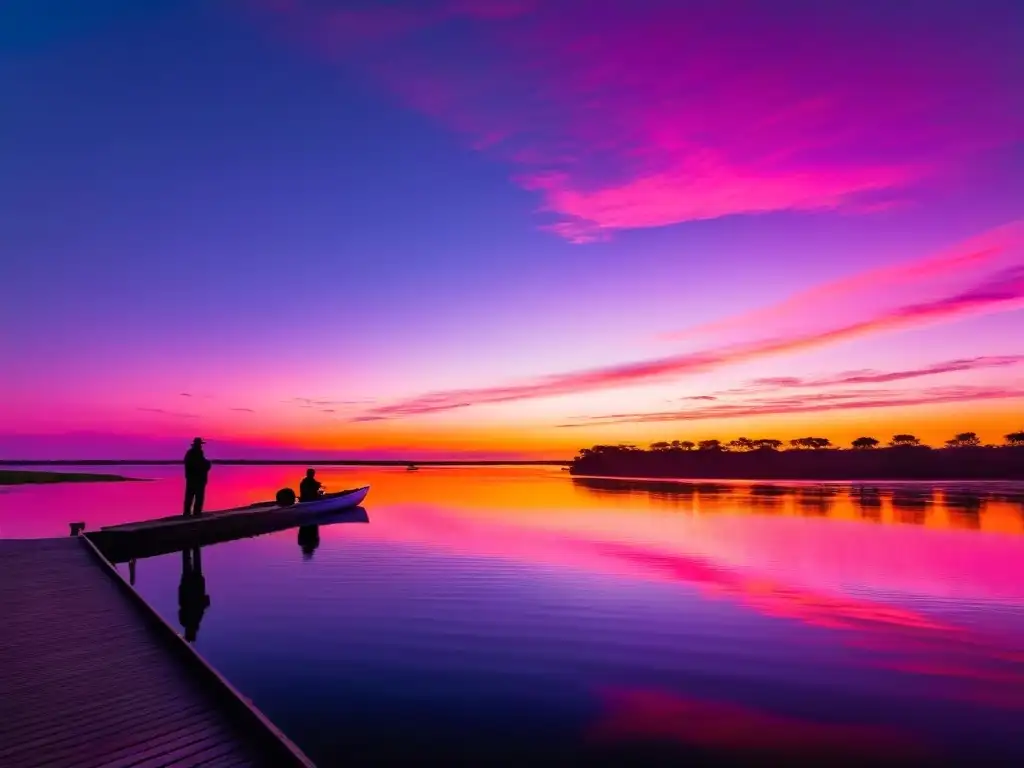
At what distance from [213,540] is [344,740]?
82.8 feet

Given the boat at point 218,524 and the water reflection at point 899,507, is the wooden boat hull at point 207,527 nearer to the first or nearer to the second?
the boat at point 218,524

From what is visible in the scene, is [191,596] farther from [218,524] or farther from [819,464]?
[819,464]

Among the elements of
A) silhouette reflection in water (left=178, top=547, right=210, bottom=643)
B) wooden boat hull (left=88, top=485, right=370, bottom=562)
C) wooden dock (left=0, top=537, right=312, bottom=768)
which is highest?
wooden dock (left=0, top=537, right=312, bottom=768)

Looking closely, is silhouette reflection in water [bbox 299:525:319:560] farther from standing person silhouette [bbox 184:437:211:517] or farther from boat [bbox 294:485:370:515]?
standing person silhouette [bbox 184:437:211:517]

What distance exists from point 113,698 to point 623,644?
986 centimetres

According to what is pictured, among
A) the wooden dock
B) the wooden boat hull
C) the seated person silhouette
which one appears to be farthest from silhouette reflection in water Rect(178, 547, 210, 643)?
the seated person silhouette

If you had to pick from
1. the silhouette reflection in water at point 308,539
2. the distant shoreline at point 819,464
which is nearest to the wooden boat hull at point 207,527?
the silhouette reflection in water at point 308,539

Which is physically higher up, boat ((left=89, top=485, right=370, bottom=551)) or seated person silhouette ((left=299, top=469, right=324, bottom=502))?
seated person silhouette ((left=299, top=469, right=324, bottom=502))

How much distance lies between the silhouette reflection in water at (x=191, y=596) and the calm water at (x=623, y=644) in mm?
322

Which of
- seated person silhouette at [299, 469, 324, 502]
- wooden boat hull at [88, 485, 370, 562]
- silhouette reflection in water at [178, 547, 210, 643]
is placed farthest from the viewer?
seated person silhouette at [299, 469, 324, 502]

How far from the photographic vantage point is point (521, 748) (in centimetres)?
962

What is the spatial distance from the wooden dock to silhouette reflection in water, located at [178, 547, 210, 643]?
9.42 feet

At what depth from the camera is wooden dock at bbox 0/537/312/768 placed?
6992 millimetres

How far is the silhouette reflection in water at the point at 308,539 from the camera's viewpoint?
94.6 feet
